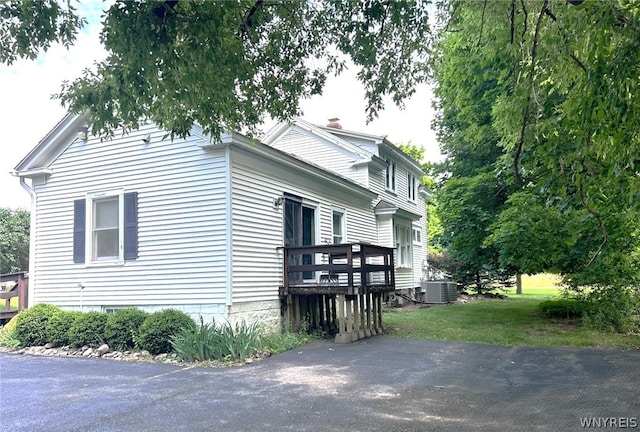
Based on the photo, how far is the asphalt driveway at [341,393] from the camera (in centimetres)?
447

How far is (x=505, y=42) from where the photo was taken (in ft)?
16.9

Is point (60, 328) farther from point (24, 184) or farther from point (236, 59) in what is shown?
point (236, 59)

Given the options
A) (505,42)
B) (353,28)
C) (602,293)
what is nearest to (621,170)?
(505,42)

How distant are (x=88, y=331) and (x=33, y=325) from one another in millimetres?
1505

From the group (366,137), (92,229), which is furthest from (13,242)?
(366,137)

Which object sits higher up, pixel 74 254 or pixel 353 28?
pixel 353 28

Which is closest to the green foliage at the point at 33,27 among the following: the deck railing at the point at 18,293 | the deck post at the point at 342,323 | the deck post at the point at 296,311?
the deck post at the point at 342,323

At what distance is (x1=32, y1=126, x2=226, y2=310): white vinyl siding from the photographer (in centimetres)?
908

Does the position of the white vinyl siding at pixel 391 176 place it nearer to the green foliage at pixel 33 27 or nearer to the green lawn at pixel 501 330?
the green lawn at pixel 501 330

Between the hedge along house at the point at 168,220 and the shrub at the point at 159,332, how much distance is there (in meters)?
0.64

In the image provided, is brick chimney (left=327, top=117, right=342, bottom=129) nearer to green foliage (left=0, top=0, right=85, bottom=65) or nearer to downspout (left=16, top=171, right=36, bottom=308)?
downspout (left=16, top=171, right=36, bottom=308)

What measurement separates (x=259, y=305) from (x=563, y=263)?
7.73 m

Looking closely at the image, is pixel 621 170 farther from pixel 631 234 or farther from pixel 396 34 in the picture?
pixel 631 234

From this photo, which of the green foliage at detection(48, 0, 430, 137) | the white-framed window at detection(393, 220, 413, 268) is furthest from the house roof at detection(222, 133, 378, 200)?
the white-framed window at detection(393, 220, 413, 268)
